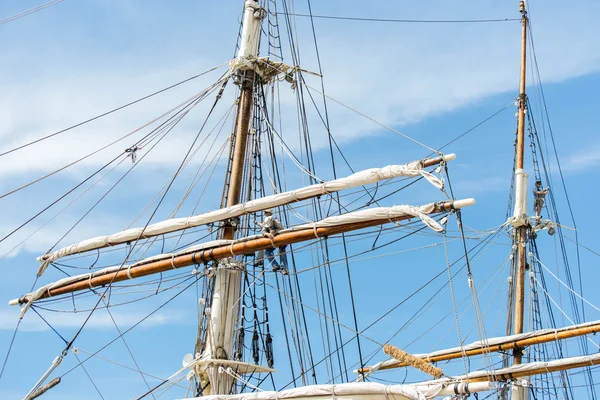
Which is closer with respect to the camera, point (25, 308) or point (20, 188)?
point (20, 188)

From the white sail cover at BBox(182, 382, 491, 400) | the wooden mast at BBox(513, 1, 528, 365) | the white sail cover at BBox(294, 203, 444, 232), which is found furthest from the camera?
the wooden mast at BBox(513, 1, 528, 365)

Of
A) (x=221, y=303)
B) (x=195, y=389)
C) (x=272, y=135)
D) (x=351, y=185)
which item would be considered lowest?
(x=195, y=389)

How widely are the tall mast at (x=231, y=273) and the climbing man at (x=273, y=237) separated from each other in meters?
1.06

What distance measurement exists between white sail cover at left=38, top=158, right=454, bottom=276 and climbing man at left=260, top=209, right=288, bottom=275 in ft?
2.13

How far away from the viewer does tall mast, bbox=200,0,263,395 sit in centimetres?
2694

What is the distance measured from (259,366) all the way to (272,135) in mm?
8189

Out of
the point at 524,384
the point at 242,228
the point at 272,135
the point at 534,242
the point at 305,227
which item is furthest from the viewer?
the point at 534,242

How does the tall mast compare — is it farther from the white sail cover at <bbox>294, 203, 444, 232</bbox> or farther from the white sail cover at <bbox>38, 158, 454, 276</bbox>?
the white sail cover at <bbox>294, 203, 444, 232</bbox>

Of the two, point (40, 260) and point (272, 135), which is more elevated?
point (272, 135)

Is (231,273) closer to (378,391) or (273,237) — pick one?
(273,237)

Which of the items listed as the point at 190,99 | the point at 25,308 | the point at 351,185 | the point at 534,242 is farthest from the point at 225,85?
the point at 534,242

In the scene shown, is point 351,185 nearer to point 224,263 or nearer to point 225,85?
point 224,263

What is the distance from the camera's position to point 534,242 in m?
39.6

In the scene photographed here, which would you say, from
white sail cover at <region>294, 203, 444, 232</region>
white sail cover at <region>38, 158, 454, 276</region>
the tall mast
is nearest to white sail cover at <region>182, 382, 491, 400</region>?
the tall mast
